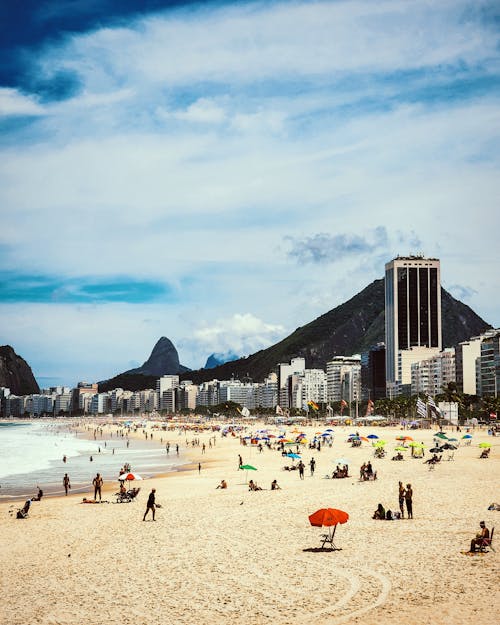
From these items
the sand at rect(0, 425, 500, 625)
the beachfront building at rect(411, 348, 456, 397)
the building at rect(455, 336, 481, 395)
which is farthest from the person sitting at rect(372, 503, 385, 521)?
the beachfront building at rect(411, 348, 456, 397)

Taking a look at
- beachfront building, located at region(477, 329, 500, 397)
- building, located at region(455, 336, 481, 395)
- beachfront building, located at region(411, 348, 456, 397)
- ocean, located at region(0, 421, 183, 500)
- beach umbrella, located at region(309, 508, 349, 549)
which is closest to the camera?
beach umbrella, located at region(309, 508, 349, 549)

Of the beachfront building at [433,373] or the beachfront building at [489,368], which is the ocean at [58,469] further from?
the beachfront building at [433,373]

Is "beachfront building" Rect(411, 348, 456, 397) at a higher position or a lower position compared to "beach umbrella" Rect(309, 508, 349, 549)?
higher

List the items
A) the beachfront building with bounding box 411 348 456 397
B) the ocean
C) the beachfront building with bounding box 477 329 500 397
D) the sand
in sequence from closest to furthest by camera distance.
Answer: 1. the sand
2. the ocean
3. the beachfront building with bounding box 477 329 500 397
4. the beachfront building with bounding box 411 348 456 397

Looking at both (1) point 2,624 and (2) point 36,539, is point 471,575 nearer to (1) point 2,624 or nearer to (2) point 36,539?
(1) point 2,624

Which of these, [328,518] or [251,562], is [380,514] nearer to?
[328,518]

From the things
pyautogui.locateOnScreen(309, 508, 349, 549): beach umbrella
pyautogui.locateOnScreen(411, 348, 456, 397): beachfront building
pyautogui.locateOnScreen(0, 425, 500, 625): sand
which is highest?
pyautogui.locateOnScreen(411, 348, 456, 397): beachfront building

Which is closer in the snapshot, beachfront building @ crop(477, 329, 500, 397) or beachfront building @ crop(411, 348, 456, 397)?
beachfront building @ crop(477, 329, 500, 397)

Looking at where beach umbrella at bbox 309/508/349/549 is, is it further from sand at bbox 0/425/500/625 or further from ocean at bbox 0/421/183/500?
ocean at bbox 0/421/183/500
